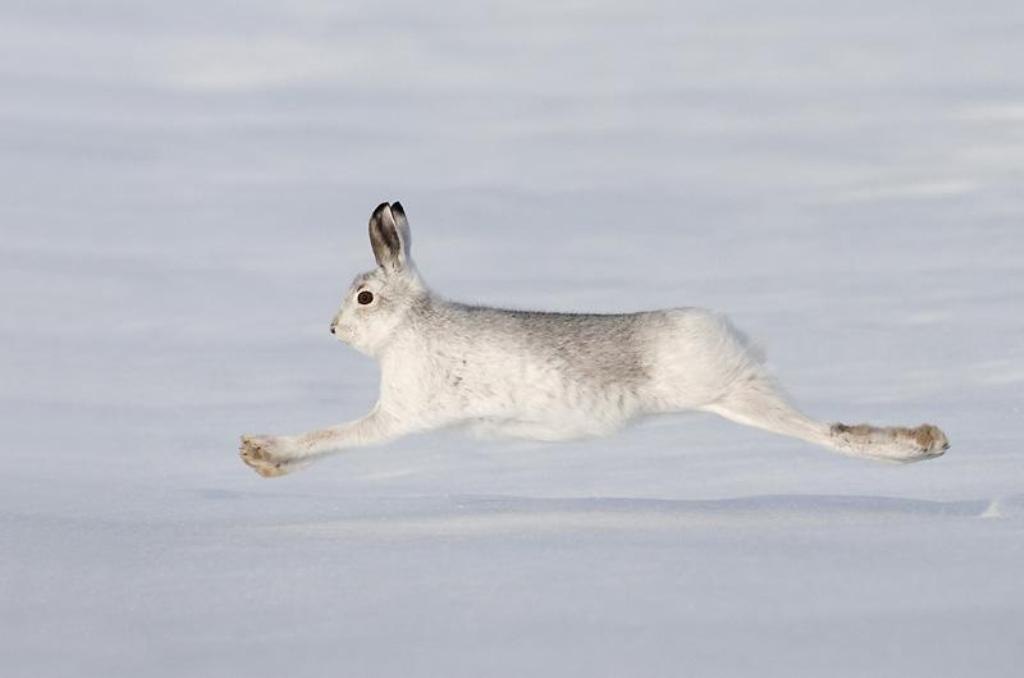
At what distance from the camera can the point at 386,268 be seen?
40.5 feet

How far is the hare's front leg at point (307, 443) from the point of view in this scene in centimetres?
1198

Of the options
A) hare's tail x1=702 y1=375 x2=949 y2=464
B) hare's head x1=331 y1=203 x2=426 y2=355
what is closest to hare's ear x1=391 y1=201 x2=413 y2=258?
hare's head x1=331 y1=203 x2=426 y2=355

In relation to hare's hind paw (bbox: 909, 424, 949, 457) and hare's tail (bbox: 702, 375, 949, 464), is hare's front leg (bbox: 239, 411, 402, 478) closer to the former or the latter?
hare's tail (bbox: 702, 375, 949, 464)

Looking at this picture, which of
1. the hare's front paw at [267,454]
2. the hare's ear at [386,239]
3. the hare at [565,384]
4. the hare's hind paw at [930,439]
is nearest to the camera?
the hare's hind paw at [930,439]

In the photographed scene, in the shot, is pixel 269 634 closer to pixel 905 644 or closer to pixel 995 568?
pixel 905 644

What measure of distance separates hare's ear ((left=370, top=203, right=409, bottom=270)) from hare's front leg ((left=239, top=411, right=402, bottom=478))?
89 centimetres

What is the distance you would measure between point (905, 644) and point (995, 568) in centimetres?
143

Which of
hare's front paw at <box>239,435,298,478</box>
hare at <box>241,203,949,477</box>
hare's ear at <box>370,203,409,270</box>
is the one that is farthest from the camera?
hare's ear at <box>370,203,409,270</box>

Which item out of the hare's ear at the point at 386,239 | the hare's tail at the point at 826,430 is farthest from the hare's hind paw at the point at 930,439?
the hare's ear at the point at 386,239

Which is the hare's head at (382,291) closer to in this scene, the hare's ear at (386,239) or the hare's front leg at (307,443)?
the hare's ear at (386,239)

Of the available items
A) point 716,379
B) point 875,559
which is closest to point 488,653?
point 875,559

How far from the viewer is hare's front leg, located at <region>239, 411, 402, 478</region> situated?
12.0 metres

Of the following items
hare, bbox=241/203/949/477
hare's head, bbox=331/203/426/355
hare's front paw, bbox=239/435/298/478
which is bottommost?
hare's front paw, bbox=239/435/298/478

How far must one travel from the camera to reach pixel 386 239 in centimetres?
1224
